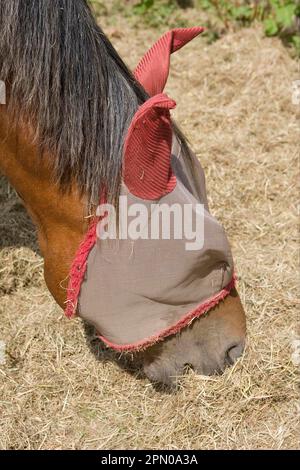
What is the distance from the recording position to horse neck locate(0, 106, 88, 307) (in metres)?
1.44

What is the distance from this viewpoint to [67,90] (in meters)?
1.40

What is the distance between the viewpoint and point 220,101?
11.2 feet

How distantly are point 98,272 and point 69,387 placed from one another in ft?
2.01

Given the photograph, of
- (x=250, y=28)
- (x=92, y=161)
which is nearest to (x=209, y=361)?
(x=92, y=161)

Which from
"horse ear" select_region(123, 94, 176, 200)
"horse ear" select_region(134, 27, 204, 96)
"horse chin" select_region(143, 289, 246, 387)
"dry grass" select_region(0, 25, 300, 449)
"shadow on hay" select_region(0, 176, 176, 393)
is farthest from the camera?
"shadow on hay" select_region(0, 176, 176, 393)

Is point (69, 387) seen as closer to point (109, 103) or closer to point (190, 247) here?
point (190, 247)

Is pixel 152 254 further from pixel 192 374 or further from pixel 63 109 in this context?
pixel 192 374

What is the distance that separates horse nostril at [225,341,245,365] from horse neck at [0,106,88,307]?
492 mm

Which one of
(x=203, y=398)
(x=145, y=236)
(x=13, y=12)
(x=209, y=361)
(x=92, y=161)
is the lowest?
(x=203, y=398)

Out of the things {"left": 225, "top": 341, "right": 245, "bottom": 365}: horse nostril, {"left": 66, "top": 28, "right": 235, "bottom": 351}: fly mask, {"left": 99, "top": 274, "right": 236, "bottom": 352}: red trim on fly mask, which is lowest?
{"left": 225, "top": 341, "right": 245, "bottom": 365}: horse nostril

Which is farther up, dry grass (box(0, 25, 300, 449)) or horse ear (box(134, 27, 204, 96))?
horse ear (box(134, 27, 204, 96))

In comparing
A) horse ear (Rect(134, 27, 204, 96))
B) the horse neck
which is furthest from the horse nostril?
horse ear (Rect(134, 27, 204, 96))

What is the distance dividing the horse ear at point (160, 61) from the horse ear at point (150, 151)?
23cm

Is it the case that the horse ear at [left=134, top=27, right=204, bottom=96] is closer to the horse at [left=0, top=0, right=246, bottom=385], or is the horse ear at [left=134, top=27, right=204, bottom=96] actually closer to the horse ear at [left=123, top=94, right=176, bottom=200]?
the horse at [left=0, top=0, right=246, bottom=385]
